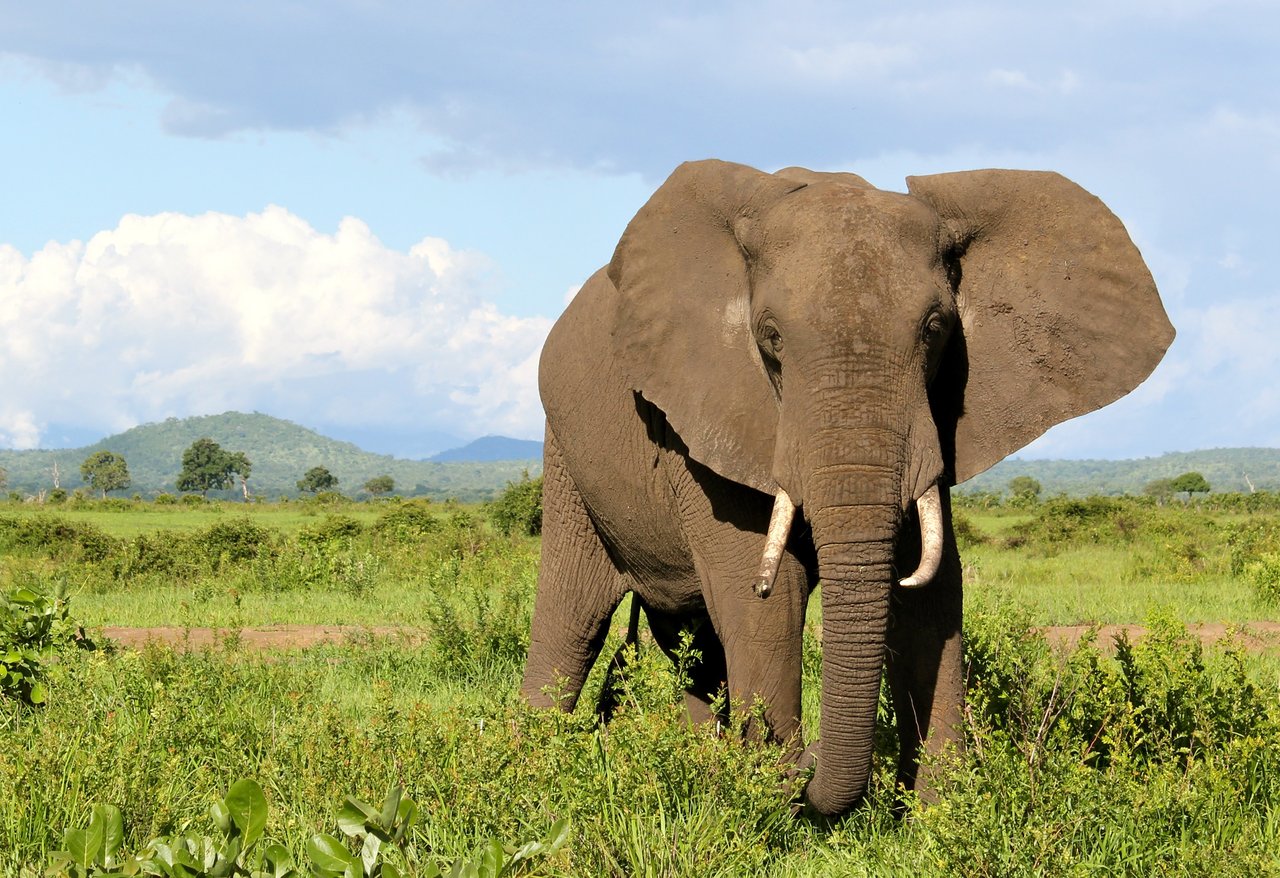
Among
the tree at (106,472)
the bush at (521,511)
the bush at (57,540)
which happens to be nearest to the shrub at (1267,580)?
the bush at (521,511)

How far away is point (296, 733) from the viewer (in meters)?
5.25

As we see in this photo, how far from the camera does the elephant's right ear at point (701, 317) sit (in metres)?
4.68

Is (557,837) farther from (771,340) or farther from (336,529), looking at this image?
(336,529)

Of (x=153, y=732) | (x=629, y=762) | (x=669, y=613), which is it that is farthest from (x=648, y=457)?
(x=153, y=732)

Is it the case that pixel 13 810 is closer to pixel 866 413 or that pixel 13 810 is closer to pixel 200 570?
pixel 866 413

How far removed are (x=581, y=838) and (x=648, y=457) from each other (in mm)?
1752

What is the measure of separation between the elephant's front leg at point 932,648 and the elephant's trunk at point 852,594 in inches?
15.0

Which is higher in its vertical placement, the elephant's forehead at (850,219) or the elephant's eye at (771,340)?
the elephant's forehead at (850,219)

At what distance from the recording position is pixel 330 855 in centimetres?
361

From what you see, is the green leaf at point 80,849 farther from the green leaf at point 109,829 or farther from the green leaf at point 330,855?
the green leaf at point 330,855

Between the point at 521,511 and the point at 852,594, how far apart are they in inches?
927

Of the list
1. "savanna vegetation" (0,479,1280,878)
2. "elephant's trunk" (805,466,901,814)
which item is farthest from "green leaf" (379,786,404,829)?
"elephant's trunk" (805,466,901,814)

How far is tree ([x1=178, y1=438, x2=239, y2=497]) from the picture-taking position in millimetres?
129875

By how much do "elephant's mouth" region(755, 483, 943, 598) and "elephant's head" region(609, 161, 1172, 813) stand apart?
13 mm
